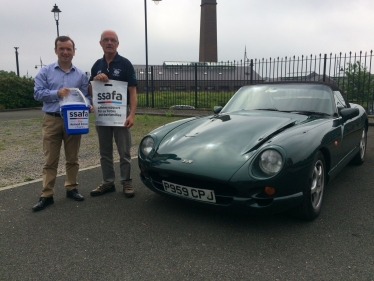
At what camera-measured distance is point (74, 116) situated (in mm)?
3275

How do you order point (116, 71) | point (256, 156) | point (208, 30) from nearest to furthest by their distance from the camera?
1. point (256, 156)
2. point (116, 71)
3. point (208, 30)

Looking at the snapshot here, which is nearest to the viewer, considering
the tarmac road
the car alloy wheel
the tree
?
the tarmac road

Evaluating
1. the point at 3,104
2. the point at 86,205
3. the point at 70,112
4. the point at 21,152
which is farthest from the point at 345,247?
the point at 3,104

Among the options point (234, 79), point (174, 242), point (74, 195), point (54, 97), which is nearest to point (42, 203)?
point (74, 195)

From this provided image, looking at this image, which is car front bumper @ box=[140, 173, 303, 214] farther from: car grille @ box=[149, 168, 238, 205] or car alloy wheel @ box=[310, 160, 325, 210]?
car alloy wheel @ box=[310, 160, 325, 210]

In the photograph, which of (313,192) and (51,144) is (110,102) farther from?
(313,192)

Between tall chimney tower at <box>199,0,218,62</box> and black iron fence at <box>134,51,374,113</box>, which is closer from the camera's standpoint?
black iron fence at <box>134,51,374,113</box>

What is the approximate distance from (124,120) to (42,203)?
121 centimetres

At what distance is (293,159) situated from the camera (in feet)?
8.69

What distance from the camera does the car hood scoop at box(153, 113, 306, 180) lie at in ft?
9.02

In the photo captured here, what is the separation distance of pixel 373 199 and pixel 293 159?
5.04 ft

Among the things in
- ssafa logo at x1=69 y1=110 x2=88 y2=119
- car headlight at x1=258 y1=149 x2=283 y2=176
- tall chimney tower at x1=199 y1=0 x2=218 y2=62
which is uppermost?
tall chimney tower at x1=199 y1=0 x2=218 y2=62

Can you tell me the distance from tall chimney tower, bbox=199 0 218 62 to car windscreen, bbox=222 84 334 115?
138 feet

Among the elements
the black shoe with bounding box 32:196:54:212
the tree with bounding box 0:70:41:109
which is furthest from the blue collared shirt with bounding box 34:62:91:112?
the tree with bounding box 0:70:41:109
